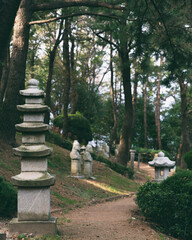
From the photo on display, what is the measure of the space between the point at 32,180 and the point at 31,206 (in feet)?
1.55

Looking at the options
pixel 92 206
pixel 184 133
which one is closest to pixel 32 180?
pixel 92 206

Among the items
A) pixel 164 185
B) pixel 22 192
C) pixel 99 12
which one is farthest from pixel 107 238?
pixel 99 12

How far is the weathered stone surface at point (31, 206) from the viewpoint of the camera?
5.41m

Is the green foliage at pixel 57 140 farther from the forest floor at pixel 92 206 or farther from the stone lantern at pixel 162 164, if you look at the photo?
the stone lantern at pixel 162 164

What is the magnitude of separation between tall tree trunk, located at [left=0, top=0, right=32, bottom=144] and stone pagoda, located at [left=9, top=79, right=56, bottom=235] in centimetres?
683

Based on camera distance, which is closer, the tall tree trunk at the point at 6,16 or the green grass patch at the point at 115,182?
the tall tree trunk at the point at 6,16

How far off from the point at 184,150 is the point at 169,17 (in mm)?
17360

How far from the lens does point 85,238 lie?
18.3 feet

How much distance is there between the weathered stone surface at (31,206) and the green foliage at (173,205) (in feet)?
10.0

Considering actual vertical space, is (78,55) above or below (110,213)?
above

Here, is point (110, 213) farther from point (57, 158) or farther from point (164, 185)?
point (57, 158)

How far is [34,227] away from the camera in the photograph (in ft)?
17.6

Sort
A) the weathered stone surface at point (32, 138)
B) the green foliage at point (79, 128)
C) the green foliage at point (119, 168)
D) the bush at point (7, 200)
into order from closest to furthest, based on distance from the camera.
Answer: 1. the weathered stone surface at point (32, 138)
2. the bush at point (7, 200)
3. the green foliage at point (119, 168)
4. the green foliage at point (79, 128)

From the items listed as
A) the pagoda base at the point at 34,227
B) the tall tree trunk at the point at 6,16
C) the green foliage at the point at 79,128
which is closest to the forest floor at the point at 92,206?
the pagoda base at the point at 34,227
